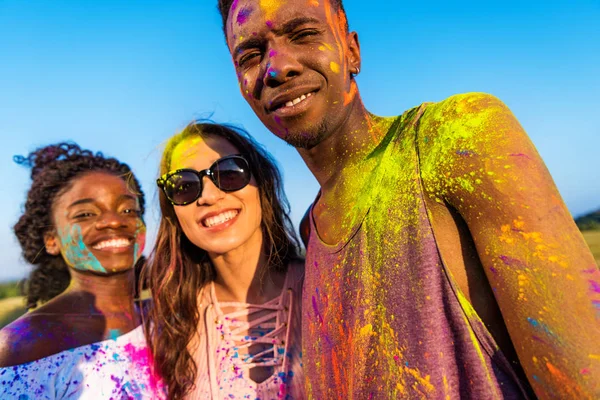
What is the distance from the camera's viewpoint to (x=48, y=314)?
277cm

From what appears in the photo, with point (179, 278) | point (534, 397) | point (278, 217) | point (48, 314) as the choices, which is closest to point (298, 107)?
point (534, 397)

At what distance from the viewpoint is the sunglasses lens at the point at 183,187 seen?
2.60m

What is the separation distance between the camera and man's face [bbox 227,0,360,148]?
59.9 inches

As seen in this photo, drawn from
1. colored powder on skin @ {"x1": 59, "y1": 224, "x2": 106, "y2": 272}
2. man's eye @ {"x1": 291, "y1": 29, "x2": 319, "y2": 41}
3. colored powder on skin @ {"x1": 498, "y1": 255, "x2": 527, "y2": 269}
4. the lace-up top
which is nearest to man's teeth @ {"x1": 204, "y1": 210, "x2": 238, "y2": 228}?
the lace-up top

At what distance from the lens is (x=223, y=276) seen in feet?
9.01

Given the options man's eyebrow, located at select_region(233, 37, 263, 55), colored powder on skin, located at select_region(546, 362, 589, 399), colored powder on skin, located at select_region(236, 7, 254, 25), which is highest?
colored powder on skin, located at select_region(236, 7, 254, 25)

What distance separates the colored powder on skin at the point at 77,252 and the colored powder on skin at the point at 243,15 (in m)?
2.22

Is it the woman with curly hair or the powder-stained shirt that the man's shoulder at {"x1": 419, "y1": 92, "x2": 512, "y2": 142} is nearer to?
the powder-stained shirt

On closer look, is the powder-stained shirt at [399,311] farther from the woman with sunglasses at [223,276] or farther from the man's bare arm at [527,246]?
the woman with sunglasses at [223,276]

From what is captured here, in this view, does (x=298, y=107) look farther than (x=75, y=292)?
No

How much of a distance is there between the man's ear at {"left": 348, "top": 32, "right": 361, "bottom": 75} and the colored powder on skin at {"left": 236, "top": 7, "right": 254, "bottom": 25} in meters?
0.43

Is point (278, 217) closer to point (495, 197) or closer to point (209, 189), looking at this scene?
point (209, 189)

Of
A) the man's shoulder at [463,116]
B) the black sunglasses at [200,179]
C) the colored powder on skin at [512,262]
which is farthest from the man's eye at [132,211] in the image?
the colored powder on skin at [512,262]

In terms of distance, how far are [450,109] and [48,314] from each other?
2884 mm
